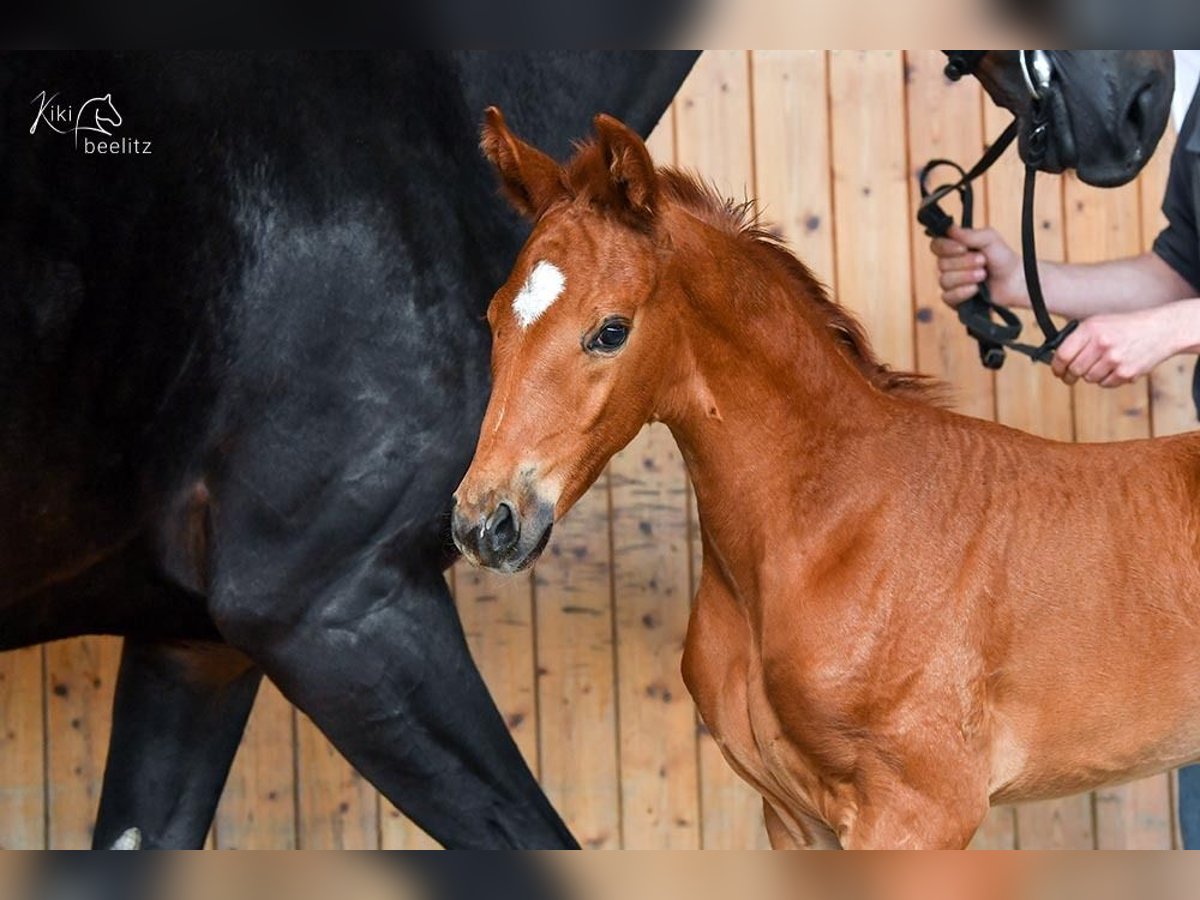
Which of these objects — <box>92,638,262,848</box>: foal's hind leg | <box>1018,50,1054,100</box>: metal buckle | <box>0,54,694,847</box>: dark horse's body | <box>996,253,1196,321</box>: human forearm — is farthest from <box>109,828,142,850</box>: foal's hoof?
<box>1018,50,1054,100</box>: metal buckle

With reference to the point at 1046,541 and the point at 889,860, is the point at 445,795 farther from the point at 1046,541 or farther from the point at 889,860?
the point at 889,860

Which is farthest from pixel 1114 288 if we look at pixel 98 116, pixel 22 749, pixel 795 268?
pixel 22 749

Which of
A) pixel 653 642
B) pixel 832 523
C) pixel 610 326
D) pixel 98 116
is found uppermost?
pixel 98 116

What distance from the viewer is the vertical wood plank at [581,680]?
3727 millimetres

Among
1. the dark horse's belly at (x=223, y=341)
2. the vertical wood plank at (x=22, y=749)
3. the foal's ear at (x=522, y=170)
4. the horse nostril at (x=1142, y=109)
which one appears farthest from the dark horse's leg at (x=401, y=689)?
the vertical wood plank at (x=22, y=749)

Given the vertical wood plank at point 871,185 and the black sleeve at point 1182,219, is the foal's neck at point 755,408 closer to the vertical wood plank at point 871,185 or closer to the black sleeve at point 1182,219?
the black sleeve at point 1182,219

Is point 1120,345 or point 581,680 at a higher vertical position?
point 1120,345

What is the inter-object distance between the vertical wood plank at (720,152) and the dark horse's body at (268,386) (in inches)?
53.3

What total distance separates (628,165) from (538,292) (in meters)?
0.21

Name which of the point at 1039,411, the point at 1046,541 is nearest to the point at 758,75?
the point at 1039,411

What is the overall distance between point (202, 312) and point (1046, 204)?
2262 millimetres

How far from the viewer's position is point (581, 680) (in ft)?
12.3

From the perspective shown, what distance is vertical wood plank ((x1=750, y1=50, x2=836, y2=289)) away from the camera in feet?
12.3

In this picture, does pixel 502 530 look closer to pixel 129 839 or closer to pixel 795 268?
pixel 795 268
